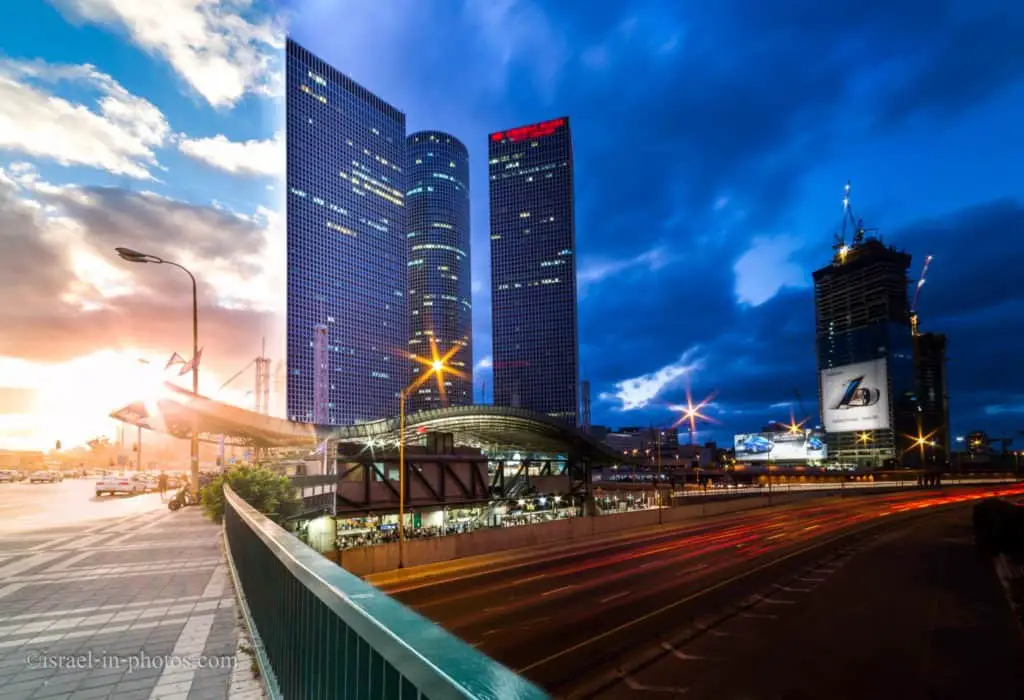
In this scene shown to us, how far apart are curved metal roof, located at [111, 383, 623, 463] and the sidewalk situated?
569 inches

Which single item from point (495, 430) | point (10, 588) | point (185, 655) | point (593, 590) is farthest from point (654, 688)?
point (495, 430)

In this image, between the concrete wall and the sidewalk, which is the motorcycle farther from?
the sidewalk

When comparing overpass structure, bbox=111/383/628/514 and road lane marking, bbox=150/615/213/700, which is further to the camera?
overpass structure, bbox=111/383/628/514

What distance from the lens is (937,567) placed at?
33125mm

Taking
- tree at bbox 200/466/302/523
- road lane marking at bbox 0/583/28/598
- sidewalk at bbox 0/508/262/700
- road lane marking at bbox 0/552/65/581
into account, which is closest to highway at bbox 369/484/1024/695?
tree at bbox 200/466/302/523

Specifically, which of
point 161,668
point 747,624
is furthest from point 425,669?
point 747,624

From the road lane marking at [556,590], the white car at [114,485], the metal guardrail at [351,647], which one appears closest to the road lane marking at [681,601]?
the road lane marking at [556,590]

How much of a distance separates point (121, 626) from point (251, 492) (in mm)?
18111

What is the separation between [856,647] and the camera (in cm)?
1852

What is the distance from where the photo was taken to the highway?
1709cm

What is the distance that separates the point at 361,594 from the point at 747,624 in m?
21.6

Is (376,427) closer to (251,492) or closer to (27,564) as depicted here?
(251,492)

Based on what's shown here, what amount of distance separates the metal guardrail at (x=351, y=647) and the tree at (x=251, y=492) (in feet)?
67.1

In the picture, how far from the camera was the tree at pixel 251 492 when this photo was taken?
83.0 ft
